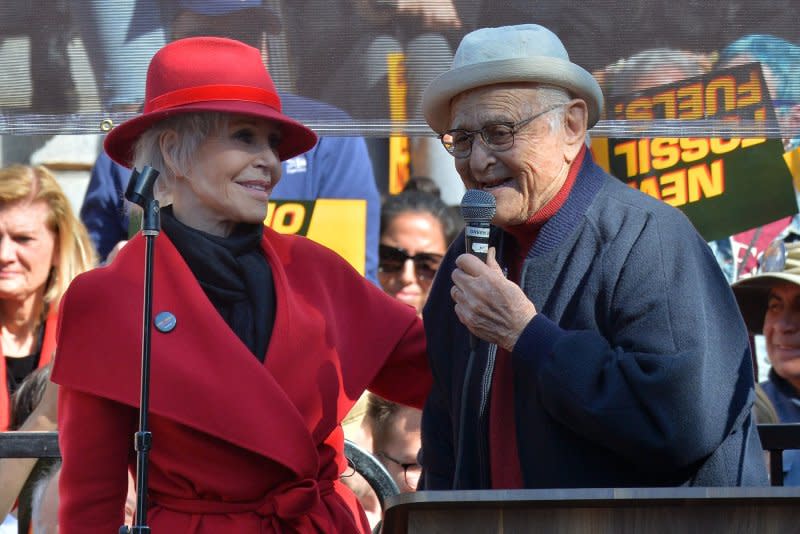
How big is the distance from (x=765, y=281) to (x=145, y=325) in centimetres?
303

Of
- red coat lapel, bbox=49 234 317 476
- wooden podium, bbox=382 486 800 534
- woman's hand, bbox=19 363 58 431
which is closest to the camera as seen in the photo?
wooden podium, bbox=382 486 800 534

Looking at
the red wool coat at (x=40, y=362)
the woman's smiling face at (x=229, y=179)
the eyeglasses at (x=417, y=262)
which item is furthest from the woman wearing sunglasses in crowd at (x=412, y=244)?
the woman's smiling face at (x=229, y=179)

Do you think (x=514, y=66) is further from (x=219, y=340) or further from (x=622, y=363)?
(x=219, y=340)

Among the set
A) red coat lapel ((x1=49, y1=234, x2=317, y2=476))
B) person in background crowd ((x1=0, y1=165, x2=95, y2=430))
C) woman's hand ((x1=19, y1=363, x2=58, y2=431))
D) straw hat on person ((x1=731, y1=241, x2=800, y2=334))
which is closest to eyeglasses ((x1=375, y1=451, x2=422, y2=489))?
woman's hand ((x1=19, y1=363, x2=58, y2=431))

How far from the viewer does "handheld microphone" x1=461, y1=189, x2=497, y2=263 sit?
3.51 metres

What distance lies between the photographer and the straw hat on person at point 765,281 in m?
5.67

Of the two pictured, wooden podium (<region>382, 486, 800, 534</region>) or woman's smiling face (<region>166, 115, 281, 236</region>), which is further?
woman's smiling face (<region>166, 115, 281, 236</region>)

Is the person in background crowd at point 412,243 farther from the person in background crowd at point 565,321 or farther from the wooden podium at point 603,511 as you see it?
the wooden podium at point 603,511

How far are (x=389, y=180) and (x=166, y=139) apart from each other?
439 cm

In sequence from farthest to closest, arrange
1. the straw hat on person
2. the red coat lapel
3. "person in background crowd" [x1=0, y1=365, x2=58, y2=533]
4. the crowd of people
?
1. the straw hat on person
2. "person in background crowd" [x1=0, y1=365, x2=58, y2=533]
3. the red coat lapel
4. the crowd of people

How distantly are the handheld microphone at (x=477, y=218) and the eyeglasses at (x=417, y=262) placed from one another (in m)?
3.05

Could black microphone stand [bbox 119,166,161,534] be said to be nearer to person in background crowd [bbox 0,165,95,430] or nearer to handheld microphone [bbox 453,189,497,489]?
handheld microphone [bbox 453,189,497,489]

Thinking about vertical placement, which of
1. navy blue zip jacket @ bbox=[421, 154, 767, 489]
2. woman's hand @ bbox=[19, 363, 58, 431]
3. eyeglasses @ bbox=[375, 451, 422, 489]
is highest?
navy blue zip jacket @ bbox=[421, 154, 767, 489]

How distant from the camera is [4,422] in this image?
18.0 feet
